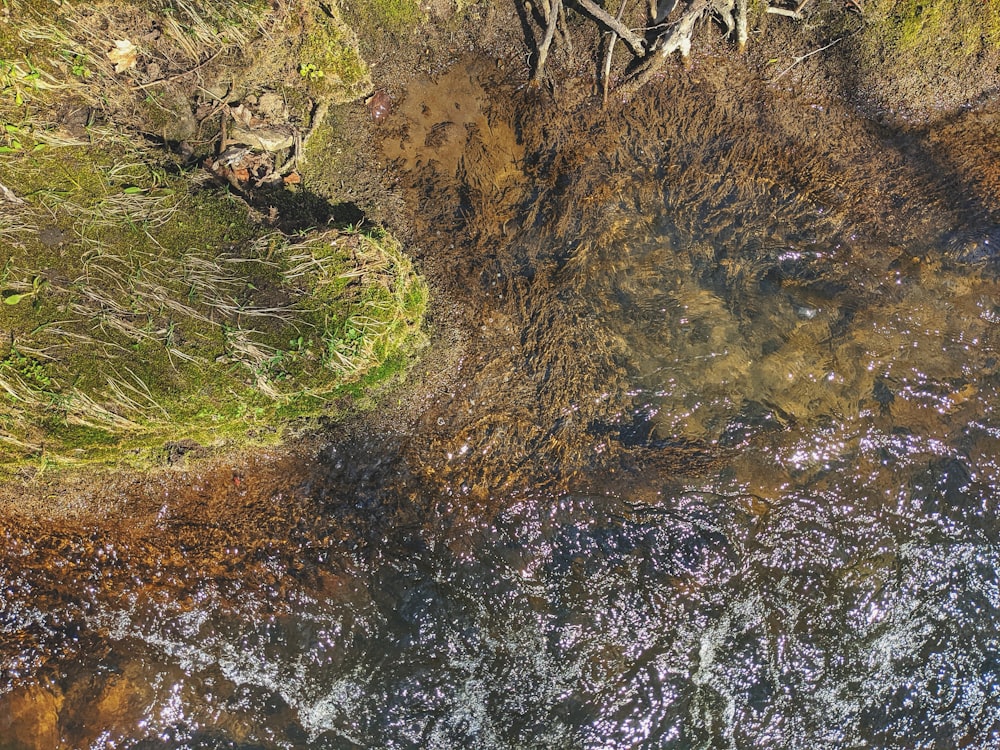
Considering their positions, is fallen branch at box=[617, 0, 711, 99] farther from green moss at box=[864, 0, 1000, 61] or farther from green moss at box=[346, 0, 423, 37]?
green moss at box=[346, 0, 423, 37]

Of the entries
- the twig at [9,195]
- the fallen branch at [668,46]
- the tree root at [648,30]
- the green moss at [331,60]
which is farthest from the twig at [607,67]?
the twig at [9,195]

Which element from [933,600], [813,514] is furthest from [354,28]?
[933,600]

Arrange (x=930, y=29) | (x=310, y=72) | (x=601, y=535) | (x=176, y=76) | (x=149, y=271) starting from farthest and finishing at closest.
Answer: (x=930, y=29) < (x=310, y=72) < (x=176, y=76) < (x=601, y=535) < (x=149, y=271)

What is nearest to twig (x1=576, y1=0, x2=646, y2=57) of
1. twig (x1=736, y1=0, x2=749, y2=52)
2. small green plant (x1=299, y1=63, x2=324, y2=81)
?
twig (x1=736, y1=0, x2=749, y2=52)

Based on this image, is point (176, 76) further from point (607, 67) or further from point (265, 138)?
point (607, 67)

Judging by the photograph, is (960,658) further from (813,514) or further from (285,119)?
(285,119)

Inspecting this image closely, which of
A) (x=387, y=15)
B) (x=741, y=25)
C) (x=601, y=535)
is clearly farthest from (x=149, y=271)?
(x=741, y=25)
